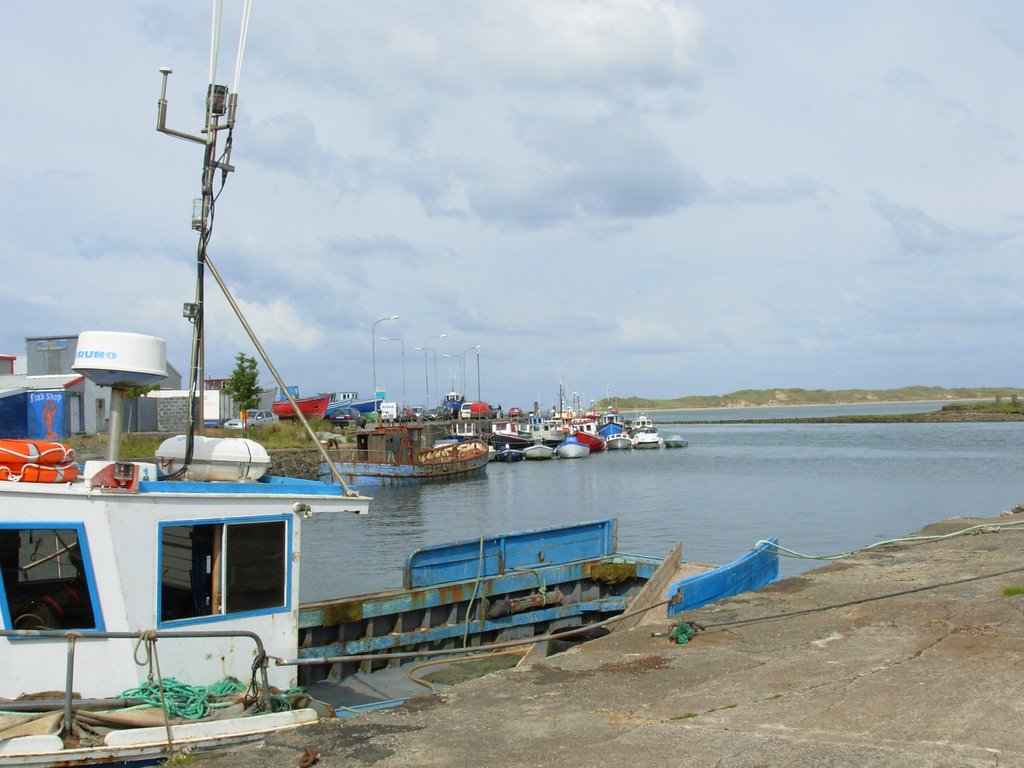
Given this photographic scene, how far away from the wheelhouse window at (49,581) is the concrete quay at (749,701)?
5.51 feet

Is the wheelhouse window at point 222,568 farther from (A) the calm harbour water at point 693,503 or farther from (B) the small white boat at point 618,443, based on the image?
(B) the small white boat at point 618,443

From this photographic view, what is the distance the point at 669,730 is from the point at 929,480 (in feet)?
171

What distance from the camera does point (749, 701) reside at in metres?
8.34

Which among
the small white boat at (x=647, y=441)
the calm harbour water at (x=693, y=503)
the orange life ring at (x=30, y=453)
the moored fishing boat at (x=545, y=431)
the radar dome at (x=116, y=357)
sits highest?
the radar dome at (x=116, y=357)

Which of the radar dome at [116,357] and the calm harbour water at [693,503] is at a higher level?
the radar dome at [116,357]

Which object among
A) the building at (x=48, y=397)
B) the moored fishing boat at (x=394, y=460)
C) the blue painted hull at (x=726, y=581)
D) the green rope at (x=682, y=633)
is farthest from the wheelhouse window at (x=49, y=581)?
the moored fishing boat at (x=394, y=460)

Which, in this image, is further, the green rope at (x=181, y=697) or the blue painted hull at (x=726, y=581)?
the blue painted hull at (x=726, y=581)

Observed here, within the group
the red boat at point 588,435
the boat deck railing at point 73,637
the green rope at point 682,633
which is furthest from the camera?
the red boat at point 588,435

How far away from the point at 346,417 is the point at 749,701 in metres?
82.6

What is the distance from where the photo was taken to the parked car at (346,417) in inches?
3318

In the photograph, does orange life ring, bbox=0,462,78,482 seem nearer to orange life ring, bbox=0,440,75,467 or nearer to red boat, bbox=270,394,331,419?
orange life ring, bbox=0,440,75,467

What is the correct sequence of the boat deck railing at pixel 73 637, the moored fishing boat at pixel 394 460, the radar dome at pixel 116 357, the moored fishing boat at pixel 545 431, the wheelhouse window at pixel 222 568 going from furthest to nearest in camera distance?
the moored fishing boat at pixel 545 431, the moored fishing boat at pixel 394 460, the wheelhouse window at pixel 222 568, the radar dome at pixel 116 357, the boat deck railing at pixel 73 637

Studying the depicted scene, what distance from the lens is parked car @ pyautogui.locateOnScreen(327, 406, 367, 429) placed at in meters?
84.3

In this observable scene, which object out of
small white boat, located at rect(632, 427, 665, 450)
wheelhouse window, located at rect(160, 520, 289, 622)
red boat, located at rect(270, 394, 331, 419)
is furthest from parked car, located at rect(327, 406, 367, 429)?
wheelhouse window, located at rect(160, 520, 289, 622)
